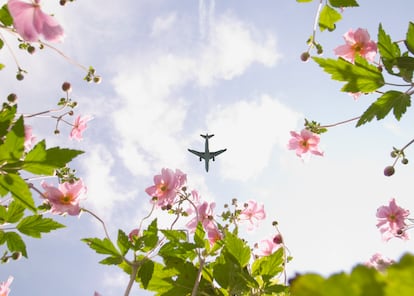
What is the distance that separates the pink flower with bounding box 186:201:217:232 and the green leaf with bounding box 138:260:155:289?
948 mm

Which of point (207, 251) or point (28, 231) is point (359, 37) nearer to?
point (207, 251)

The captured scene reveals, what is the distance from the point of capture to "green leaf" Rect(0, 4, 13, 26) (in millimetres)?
2020

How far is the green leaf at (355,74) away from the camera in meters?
2.08

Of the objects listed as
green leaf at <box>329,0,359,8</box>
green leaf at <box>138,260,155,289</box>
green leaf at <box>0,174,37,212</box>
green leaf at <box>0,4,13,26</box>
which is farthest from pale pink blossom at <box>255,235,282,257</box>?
green leaf at <box>0,4,13,26</box>

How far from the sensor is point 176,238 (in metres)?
2.08

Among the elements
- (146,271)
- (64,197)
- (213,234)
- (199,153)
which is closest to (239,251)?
(146,271)

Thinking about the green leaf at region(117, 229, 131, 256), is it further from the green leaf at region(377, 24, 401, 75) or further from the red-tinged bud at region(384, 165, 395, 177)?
the red-tinged bud at region(384, 165, 395, 177)

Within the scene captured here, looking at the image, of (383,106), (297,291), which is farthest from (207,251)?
(297,291)

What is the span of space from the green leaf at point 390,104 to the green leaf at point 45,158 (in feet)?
5.25

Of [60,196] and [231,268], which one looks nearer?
[231,268]

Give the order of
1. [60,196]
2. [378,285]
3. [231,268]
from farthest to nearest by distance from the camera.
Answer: [60,196]
[231,268]
[378,285]

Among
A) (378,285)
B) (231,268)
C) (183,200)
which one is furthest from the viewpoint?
(183,200)

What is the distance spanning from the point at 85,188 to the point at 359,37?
7.78 ft

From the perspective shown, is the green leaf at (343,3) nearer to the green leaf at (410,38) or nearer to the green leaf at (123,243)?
the green leaf at (410,38)
